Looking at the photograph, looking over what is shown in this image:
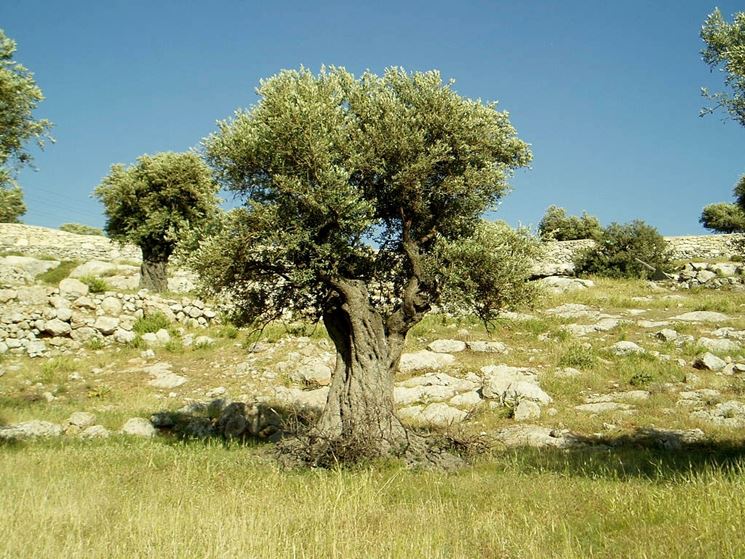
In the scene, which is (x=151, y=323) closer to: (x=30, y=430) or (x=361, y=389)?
(x=30, y=430)

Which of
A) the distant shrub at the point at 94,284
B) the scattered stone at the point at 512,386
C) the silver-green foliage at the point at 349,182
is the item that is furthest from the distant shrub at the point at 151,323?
the scattered stone at the point at 512,386

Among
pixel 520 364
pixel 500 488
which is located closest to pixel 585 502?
pixel 500 488

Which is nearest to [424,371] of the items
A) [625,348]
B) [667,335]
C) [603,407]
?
[603,407]

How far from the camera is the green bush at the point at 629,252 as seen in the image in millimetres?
40875

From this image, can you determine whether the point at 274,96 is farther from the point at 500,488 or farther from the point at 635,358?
the point at 635,358

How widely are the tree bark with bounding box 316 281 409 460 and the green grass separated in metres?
28.2

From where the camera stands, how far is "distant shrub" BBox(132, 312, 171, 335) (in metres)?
28.3

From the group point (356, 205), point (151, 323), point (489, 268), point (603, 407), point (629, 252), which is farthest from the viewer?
point (629, 252)

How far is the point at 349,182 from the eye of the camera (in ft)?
47.6

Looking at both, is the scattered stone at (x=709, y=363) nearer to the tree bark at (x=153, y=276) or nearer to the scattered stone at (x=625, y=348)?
the scattered stone at (x=625, y=348)

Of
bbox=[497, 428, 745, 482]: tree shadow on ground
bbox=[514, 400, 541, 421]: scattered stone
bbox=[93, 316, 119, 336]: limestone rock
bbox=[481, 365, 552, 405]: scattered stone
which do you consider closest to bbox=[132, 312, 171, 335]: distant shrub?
bbox=[93, 316, 119, 336]: limestone rock

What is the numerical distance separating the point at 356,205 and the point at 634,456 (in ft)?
30.3

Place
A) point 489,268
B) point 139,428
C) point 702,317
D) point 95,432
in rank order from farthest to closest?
point 702,317 < point 139,428 < point 95,432 < point 489,268

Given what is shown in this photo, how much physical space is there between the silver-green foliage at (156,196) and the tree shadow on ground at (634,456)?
2354 centimetres
